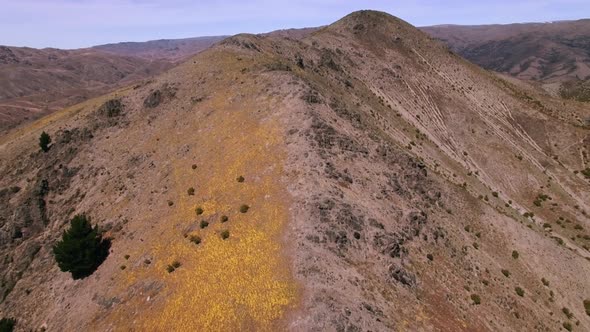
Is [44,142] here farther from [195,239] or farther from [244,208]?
[244,208]

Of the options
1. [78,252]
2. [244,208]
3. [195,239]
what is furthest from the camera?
[78,252]

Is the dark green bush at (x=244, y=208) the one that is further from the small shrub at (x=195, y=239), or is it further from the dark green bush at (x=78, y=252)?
the dark green bush at (x=78, y=252)

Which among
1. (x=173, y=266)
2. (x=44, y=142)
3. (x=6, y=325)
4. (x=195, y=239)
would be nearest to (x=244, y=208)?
(x=195, y=239)

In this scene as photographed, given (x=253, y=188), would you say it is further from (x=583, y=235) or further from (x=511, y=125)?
(x=511, y=125)

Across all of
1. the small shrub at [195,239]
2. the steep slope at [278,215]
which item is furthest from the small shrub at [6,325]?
the small shrub at [195,239]

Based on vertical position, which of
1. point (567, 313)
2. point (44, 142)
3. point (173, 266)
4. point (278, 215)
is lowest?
point (567, 313)

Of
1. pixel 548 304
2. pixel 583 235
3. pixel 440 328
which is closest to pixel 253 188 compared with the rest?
pixel 440 328

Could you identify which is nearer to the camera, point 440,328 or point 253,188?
point 440,328
